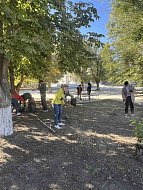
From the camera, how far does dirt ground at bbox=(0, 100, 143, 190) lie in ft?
17.7

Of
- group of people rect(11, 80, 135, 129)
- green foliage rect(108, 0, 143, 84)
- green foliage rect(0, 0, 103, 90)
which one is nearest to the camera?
green foliage rect(0, 0, 103, 90)

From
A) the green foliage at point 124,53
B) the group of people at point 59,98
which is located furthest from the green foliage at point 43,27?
the green foliage at point 124,53

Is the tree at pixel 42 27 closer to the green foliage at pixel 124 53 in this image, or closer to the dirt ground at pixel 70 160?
the dirt ground at pixel 70 160

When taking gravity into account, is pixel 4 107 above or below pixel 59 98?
below

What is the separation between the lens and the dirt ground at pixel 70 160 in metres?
5.38

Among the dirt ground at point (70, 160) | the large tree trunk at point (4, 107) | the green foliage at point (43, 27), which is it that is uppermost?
the green foliage at point (43, 27)

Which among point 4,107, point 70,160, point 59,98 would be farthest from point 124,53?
point 70,160

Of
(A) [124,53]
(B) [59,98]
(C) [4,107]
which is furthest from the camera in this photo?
(A) [124,53]

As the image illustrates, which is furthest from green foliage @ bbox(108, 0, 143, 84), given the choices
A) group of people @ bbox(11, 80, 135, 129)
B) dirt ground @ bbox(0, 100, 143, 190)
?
dirt ground @ bbox(0, 100, 143, 190)

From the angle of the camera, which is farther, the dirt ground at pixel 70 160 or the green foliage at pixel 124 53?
the green foliage at pixel 124 53

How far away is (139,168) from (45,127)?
173 inches

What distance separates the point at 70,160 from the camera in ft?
21.2

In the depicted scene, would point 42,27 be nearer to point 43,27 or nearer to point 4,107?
point 43,27

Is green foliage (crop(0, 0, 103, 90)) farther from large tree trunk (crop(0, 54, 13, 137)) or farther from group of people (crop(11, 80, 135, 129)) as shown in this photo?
group of people (crop(11, 80, 135, 129))
